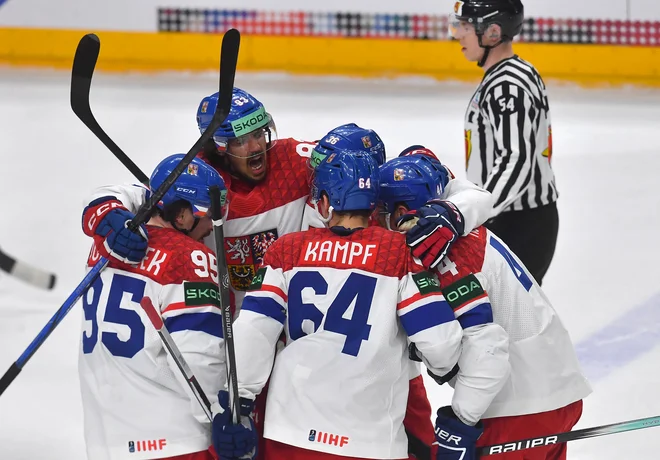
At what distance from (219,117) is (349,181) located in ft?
1.24

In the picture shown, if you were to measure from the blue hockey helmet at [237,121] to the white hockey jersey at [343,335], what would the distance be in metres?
0.46

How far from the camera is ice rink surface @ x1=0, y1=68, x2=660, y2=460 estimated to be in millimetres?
3238

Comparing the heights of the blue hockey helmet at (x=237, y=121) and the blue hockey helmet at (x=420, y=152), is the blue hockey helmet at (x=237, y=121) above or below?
above

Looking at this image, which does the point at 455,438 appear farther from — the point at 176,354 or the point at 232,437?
the point at 176,354

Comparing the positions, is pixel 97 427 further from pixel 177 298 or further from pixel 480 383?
pixel 480 383

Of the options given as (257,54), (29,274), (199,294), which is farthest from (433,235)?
(257,54)

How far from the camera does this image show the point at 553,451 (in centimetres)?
227

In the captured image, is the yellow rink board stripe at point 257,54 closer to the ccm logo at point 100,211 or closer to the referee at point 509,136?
the referee at point 509,136

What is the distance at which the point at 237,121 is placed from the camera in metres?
2.40

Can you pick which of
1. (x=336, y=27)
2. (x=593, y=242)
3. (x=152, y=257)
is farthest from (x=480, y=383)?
(x=336, y=27)

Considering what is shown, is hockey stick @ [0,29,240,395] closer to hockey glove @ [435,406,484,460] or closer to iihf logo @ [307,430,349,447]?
iihf logo @ [307,430,349,447]

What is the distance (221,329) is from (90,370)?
0.94 feet

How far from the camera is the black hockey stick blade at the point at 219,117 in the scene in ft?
6.96

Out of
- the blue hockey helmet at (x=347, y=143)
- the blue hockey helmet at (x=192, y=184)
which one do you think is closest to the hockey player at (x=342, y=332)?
the blue hockey helmet at (x=192, y=184)
